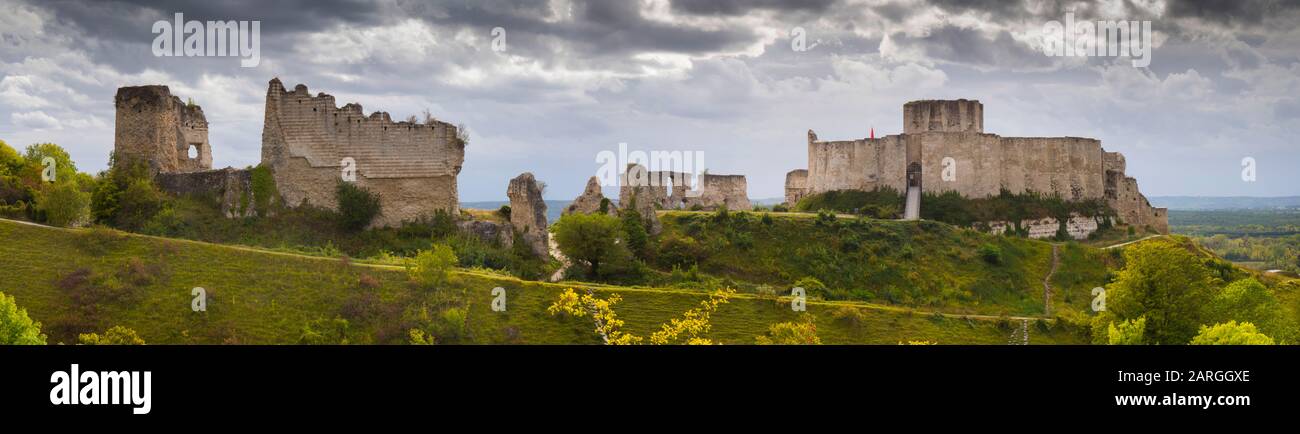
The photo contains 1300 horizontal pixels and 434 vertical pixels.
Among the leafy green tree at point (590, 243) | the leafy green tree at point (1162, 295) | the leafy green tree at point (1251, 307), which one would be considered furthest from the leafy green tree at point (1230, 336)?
the leafy green tree at point (590, 243)

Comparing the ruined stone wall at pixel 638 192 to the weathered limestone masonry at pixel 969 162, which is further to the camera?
the weathered limestone masonry at pixel 969 162

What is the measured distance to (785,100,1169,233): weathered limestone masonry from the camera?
63219 millimetres

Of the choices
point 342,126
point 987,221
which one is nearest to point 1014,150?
point 987,221

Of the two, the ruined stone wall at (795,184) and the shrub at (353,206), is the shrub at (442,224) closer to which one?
the shrub at (353,206)

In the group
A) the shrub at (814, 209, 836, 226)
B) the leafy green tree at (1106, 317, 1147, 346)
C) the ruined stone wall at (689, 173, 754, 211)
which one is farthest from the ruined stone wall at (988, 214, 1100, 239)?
the leafy green tree at (1106, 317, 1147, 346)

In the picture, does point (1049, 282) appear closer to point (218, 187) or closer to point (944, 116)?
point (944, 116)

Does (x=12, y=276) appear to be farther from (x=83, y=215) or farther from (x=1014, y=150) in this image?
(x=1014, y=150)

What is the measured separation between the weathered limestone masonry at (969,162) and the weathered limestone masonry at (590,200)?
55.6 ft

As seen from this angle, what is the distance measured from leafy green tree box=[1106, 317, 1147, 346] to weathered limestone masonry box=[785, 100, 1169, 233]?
31.2 metres

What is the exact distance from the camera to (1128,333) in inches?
1251

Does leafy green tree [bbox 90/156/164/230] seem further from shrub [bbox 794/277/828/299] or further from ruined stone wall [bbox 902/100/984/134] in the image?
ruined stone wall [bbox 902/100/984/134]

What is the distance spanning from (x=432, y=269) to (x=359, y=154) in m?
10.0

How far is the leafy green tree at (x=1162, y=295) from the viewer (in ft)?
108
